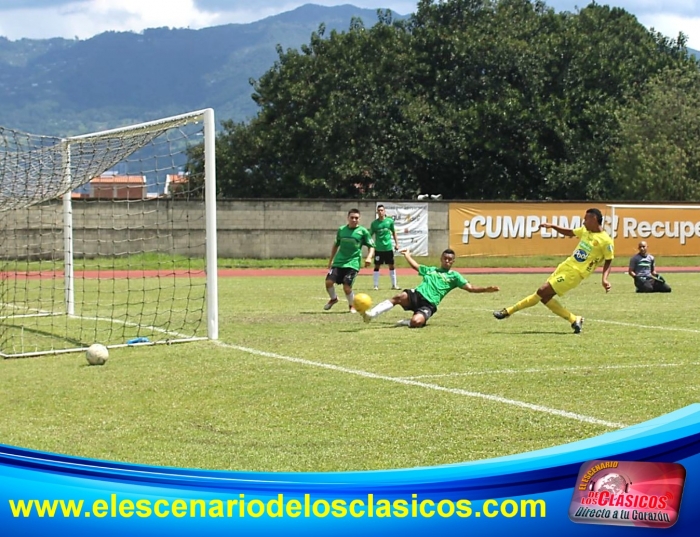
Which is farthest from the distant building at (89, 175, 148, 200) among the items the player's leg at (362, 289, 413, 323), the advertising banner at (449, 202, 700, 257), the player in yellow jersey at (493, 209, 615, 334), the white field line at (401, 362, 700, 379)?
the white field line at (401, 362, 700, 379)

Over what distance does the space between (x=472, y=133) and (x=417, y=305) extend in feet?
118

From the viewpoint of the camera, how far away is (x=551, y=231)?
118 ft

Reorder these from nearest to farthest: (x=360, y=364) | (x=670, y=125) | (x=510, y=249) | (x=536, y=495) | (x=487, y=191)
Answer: (x=536, y=495), (x=360, y=364), (x=510, y=249), (x=670, y=125), (x=487, y=191)

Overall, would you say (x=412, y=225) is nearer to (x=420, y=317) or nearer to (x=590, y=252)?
(x=420, y=317)

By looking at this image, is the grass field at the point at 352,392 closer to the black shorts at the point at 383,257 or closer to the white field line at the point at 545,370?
the white field line at the point at 545,370

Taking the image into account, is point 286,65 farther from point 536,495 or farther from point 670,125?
point 536,495

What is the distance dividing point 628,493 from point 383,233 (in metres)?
21.6

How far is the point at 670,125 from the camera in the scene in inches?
1875

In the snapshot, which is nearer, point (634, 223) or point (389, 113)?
point (634, 223)

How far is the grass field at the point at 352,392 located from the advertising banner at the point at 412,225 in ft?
63.8

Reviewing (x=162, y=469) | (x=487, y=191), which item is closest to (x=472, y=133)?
(x=487, y=191)

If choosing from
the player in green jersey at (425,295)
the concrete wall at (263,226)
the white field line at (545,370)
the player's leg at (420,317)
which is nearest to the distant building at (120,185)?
the concrete wall at (263,226)

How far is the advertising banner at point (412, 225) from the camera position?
35125mm

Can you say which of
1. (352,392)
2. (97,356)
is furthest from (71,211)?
(352,392)
